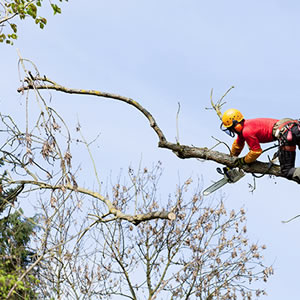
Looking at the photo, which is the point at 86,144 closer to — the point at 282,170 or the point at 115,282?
the point at 282,170

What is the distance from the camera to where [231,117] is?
20.1ft

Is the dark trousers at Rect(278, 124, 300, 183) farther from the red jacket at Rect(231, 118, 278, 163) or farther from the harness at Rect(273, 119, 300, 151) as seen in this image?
the red jacket at Rect(231, 118, 278, 163)

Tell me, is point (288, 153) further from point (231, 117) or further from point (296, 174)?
point (231, 117)

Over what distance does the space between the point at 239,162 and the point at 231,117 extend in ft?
1.80

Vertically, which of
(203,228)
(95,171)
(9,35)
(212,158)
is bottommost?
(95,171)

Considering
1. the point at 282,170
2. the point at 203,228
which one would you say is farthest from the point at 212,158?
the point at 203,228

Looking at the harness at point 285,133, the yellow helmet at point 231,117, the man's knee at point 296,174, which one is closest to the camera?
the man's knee at point 296,174

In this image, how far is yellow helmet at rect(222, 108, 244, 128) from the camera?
6.14 meters

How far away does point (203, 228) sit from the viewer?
11.7 m

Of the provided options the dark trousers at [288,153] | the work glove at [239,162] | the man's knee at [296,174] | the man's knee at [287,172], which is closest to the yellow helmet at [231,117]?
the work glove at [239,162]

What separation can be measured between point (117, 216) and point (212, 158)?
148 cm

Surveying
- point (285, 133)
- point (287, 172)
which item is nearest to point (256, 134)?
point (285, 133)

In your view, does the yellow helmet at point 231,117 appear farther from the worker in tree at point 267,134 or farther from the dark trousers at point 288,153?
the dark trousers at point 288,153

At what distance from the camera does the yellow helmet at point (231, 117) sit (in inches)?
242
